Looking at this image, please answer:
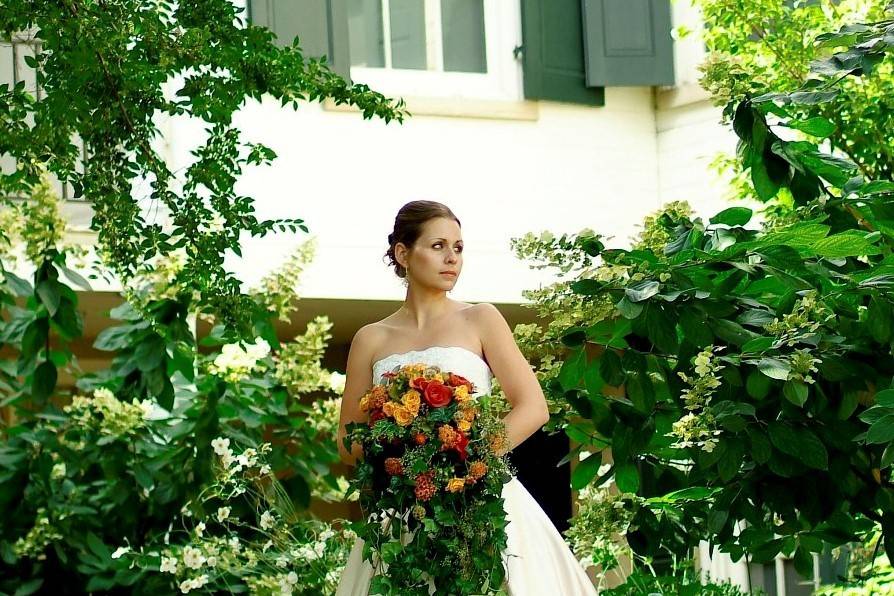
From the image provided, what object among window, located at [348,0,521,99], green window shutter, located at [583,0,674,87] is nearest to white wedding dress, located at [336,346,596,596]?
window, located at [348,0,521,99]

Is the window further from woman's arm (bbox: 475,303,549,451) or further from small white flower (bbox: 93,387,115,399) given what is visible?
woman's arm (bbox: 475,303,549,451)

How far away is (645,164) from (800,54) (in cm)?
364

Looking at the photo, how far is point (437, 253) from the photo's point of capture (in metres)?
4.06

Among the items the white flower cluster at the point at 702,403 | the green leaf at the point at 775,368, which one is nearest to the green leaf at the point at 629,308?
the white flower cluster at the point at 702,403

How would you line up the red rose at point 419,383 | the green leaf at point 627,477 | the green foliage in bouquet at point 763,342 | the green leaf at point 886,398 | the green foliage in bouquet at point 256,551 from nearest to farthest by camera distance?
the green leaf at point 886,398, the red rose at point 419,383, the green foliage in bouquet at point 763,342, the green leaf at point 627,477, the green foliage in bouquet at point 256,551

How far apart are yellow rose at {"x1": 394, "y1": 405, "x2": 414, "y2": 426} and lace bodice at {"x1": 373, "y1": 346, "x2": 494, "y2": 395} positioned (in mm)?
476

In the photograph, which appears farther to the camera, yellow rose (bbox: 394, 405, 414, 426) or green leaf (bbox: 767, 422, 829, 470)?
green leaf (bbox: 767, 422, 829, 470)

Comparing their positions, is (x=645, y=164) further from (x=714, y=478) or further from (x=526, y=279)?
(x=714, y=478)

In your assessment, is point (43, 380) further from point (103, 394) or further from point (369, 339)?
point (369, 339)

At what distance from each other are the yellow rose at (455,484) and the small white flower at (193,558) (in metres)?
2.59

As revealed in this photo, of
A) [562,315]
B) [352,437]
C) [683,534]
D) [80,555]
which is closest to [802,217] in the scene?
[562,315]

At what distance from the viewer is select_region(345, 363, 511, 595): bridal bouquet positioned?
3.47m

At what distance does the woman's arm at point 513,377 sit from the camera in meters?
3.89

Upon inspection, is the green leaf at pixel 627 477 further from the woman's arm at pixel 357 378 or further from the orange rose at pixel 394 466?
the orange rose at pixel 394 466
